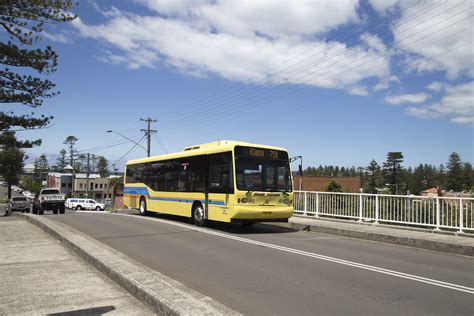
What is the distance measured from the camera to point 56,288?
6.31 meters

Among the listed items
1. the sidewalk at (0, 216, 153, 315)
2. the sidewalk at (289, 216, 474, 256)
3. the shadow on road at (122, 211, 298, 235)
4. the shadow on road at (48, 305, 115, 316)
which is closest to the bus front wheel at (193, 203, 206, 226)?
the shadow on road at (122, 211, 298, 235)

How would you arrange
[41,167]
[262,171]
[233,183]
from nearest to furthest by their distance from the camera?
[233,183] → [262,171] → [41,167]

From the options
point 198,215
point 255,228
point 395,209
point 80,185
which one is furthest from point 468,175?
point 198,215

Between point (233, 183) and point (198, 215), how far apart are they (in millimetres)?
2793

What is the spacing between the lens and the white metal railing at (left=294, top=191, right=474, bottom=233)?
43.0 feet

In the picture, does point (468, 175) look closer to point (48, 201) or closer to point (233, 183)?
point (48, 201)

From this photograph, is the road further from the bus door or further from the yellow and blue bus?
the bus door

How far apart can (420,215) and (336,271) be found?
289 inches

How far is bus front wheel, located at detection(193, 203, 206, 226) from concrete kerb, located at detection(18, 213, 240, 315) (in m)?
7.44

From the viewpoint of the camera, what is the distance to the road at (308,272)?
5984 millimetres

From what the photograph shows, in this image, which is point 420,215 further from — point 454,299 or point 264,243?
point 454,299

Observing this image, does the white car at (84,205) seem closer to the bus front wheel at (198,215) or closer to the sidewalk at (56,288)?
the bus front wheel at (198,215)

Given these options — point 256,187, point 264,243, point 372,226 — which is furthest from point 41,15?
point 372,226

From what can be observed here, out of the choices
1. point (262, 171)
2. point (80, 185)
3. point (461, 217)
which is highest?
point (262, 171)
